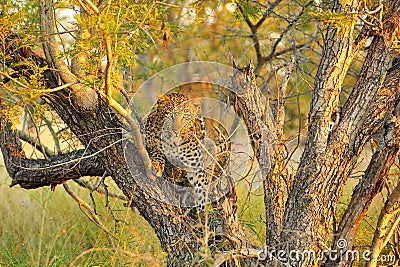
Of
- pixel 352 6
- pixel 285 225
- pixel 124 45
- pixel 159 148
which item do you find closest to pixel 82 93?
pixel 124 45

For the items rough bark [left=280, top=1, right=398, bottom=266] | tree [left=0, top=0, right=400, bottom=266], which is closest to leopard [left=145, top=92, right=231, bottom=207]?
tree [left=0, top=0, right=400, bottom=266]

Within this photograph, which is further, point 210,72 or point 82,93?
point 210,72

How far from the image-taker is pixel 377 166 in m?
3.19

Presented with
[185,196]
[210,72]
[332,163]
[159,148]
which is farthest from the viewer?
[210,72]

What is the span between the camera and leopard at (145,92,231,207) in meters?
3.95

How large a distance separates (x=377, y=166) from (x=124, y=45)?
4.87 feet

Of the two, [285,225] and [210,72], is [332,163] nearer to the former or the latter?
[285,225]

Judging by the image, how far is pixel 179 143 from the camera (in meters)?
4.22

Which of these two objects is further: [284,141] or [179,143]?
[179,143]

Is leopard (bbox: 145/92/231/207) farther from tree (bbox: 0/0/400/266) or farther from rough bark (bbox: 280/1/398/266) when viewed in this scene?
rough bark (bbox: 280/1/398/266)

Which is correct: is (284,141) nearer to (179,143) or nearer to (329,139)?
(329,139)

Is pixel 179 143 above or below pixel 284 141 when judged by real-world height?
above

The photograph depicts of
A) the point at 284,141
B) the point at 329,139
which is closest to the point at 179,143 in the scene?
the point at 284,141

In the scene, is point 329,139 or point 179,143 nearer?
point 329,139
